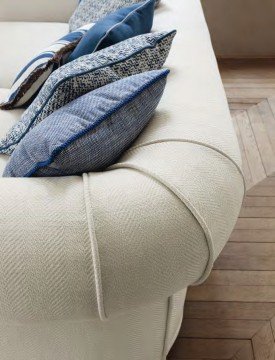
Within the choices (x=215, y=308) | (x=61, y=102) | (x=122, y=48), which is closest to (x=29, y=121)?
(x=61, y=102)

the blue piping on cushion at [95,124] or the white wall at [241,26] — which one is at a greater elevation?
the blue piping on cushion at [95,124]

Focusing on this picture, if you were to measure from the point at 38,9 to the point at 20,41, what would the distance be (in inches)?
15.3

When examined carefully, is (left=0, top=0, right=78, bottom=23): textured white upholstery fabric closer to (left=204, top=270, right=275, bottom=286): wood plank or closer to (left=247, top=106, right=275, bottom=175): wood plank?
(left=247, top=106, right=275, bottom=175): wood plank

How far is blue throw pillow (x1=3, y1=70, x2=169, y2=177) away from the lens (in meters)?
0.76

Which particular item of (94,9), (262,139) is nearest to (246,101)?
(262,139)

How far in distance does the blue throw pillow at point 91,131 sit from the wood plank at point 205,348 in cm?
68

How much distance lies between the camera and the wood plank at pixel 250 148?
1897 mm

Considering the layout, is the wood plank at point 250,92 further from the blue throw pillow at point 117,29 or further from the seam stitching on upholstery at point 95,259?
the seam stitching on upholstery at point 95,259

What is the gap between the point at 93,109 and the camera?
31.4 inches

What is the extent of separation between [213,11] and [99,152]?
7.64 feet

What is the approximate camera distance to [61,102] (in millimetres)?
926

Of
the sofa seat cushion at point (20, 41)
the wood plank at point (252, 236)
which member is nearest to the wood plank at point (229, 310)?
the wood plank at point (252, 236)

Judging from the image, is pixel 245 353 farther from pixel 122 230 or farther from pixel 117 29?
pixel 117 29

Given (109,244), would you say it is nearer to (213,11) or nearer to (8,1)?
(8,1)
